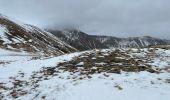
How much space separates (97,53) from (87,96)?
11.8 meters

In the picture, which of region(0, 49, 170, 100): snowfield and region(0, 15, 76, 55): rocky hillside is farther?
region(0, 15, 76, 55): rocky hillside

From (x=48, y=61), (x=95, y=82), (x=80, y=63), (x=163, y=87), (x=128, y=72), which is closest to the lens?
(x=163, y=87)

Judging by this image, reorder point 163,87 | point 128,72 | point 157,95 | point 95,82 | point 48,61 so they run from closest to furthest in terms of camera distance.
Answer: point 157,95 < point 163,87 < point 95,82 < point 128,72 < point 48,61

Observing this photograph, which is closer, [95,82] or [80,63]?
[95,82]

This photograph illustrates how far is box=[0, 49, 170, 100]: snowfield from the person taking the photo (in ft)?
49.1

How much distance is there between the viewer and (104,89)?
15.7 metres

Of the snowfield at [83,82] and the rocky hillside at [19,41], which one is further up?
the rocky hillside at [19,41]

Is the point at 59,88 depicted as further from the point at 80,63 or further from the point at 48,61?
the point at 48,61

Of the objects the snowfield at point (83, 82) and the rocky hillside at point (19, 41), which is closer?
the snowfield at point (83, 82)

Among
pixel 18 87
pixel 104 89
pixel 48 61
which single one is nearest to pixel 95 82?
pixel 104 89

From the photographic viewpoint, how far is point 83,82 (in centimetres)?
1720

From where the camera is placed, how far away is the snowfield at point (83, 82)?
15.0m

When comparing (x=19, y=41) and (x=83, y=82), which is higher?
(x=19, y=41)

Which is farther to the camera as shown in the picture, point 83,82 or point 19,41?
point 19,41
